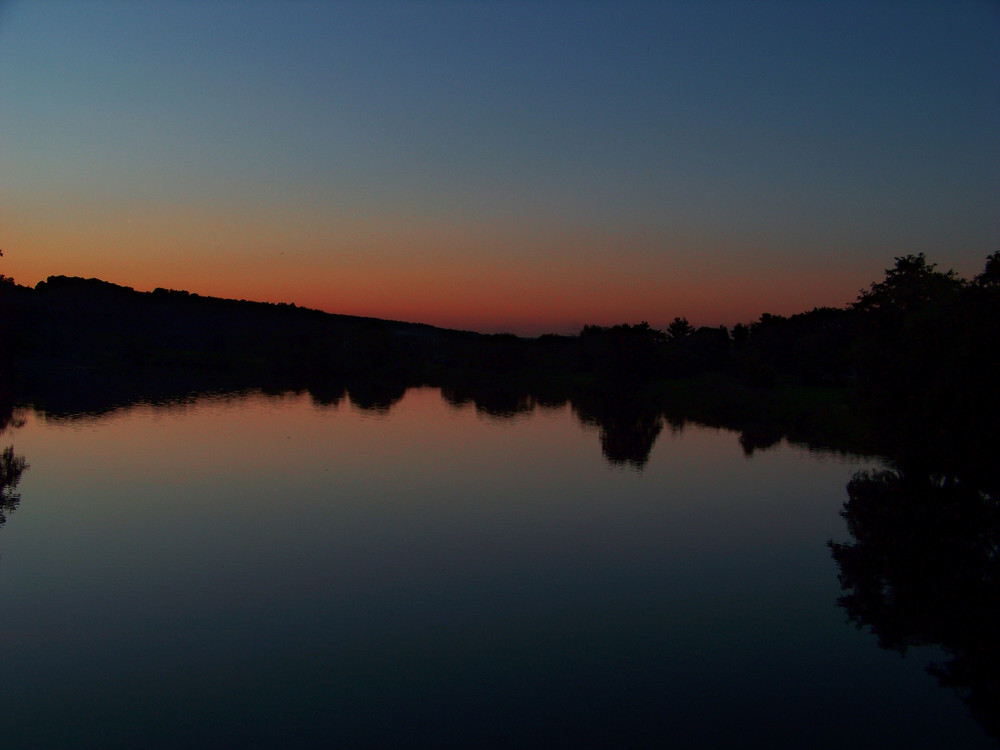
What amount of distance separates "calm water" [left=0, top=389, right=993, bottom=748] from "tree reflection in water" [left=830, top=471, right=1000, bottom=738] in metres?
0.67

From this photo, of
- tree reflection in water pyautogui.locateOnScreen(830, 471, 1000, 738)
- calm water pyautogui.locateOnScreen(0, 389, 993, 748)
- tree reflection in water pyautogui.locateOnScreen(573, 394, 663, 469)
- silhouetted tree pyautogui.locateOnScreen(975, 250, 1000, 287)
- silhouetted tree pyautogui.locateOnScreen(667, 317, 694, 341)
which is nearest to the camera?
calm water pyautogui.locateOnScreen(0, 389, 993, 748)

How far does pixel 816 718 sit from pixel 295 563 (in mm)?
12722

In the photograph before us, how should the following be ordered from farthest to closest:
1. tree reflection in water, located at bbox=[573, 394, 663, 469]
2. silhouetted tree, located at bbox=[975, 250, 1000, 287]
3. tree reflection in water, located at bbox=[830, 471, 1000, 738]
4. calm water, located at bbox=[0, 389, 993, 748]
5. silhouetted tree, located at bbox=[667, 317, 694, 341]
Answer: silhouetted tree, located at bbox=[667, 317, 694, 341] < tree reflection in water, located at bbox=[573, 394, 663, 469] < silhouetted tree, located at bbox=[975, 250, 1000, 287] < tree reflection in water, located at bbox=[830, 471, 1000, 738] < calm water, located at bbox=[0, 389, 993, 748]

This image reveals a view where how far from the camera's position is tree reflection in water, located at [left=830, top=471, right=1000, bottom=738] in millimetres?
13648

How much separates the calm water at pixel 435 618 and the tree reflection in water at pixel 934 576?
26.2 inches

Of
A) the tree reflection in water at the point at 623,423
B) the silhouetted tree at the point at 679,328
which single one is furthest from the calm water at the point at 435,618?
the silhouetted tree at the point at 679,328

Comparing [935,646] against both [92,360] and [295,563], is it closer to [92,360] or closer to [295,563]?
[295,563]

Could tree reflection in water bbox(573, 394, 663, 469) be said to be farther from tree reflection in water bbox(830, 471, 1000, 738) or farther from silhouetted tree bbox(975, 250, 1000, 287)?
silhouetted tree bbox(975, 250, 1000, 287)

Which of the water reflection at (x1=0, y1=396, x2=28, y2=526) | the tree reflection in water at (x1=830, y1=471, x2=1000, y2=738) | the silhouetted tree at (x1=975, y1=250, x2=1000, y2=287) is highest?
the silhouetted tree at (x1=975, y1=250, x2=1000, y2=287)

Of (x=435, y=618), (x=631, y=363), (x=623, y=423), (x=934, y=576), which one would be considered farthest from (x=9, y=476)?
(x=631, y=363)

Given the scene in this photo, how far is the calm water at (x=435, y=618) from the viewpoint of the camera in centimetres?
1100

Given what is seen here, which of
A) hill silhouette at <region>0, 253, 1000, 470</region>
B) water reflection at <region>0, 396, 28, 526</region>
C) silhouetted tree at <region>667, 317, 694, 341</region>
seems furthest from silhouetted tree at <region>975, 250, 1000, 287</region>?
silhouetted tree at <region>667, 317, 694, 341</region>

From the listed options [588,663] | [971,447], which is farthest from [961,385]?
[588,663]

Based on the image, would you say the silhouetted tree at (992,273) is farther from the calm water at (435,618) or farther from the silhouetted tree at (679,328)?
the silhouetted tree at (679,328)
